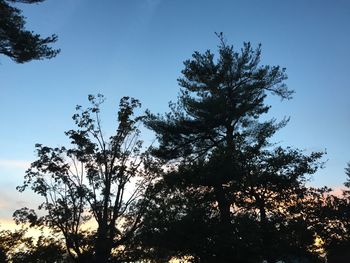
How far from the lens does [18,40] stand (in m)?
18.2

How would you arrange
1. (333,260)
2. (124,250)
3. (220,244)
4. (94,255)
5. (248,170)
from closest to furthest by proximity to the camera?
(220,244), (248,170), (94,255), (124,250), (333,260)

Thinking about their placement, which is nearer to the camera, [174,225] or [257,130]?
[174,225]

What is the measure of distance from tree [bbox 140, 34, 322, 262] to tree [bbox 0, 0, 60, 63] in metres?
9.45

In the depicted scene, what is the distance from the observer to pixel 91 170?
23.9 m

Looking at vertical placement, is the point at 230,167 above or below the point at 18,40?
below

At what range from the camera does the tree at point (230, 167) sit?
59.3 feet

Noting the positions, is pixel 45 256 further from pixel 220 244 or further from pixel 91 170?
pixel 220 244

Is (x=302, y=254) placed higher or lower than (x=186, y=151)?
lower

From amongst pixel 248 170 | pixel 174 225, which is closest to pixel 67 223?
pixel 174 225

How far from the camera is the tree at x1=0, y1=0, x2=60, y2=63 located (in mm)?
17953

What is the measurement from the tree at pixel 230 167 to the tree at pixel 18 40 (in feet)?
31.0

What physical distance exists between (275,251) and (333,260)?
17.6 meters

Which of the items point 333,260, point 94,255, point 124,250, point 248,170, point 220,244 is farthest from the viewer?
point 333,260

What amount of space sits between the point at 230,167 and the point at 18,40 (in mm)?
12497
